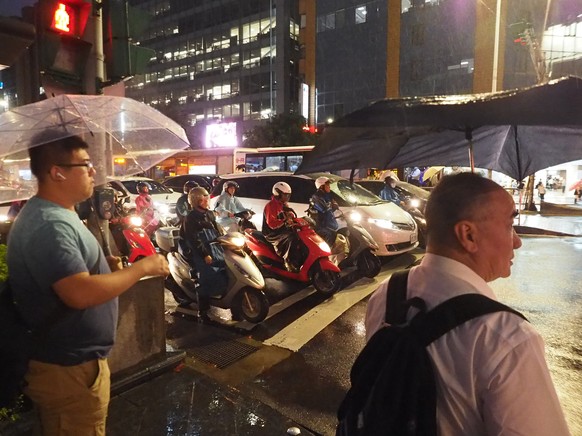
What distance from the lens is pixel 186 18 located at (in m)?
61.2

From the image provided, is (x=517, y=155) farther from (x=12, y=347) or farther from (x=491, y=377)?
(x=12, y=347)

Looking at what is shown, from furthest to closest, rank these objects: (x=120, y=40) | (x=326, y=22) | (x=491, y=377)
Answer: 1. (x=326, y=22)
2. (x=120, y=40)
3. (x=491, y=377)

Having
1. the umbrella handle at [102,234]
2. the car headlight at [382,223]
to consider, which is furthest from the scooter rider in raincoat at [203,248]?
the car headlight at [382,223]

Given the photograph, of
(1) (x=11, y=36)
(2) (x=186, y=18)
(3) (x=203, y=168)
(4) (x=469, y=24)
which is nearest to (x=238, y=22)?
(2) (x=186, y=18)

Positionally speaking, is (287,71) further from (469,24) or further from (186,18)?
(469,24)

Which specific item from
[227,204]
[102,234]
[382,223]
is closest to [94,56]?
[102,234]

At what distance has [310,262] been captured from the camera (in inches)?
259

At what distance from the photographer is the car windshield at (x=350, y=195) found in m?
8.95

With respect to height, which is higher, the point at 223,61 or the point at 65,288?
the point at 223,61

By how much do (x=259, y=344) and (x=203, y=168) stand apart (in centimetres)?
1928

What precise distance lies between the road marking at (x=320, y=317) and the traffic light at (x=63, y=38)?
A: 139 inches

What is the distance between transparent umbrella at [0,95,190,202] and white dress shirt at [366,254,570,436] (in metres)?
2.11

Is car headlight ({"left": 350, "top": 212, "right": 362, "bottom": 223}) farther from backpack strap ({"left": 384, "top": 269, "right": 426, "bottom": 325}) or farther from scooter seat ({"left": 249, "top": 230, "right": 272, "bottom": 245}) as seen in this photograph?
backpack strap ({"left": 384, "top": 269, "right": 426, "bottom": 325})

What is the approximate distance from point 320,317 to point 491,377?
482 cm
